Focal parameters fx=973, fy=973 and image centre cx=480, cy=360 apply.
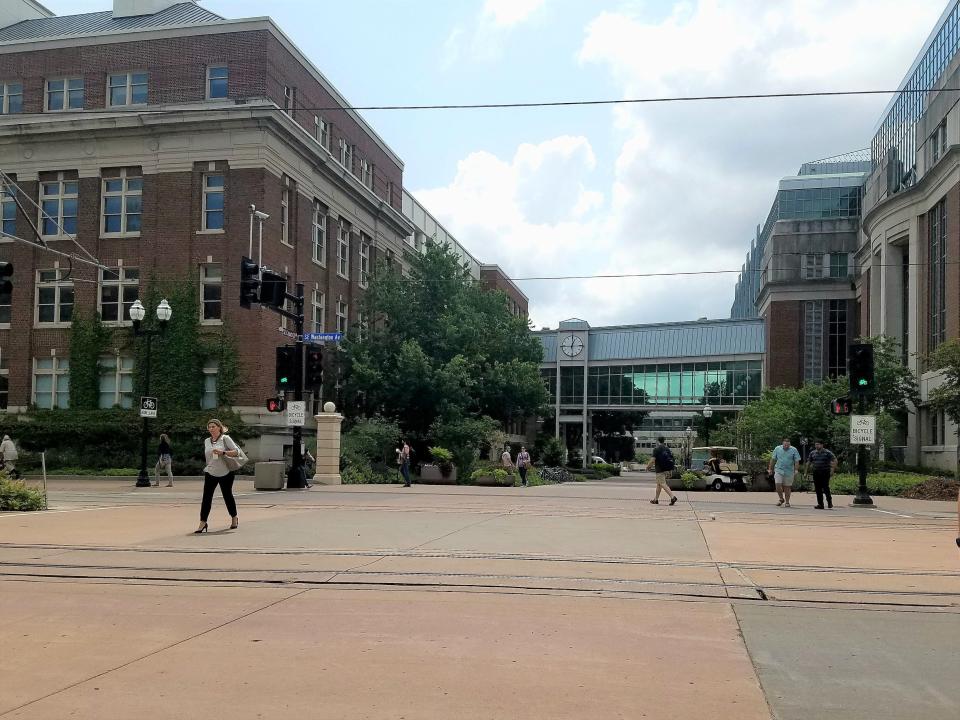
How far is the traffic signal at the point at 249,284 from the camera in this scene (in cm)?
2448

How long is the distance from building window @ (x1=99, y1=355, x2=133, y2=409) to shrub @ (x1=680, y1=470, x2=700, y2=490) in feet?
76.5

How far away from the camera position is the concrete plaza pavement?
18.7 feet

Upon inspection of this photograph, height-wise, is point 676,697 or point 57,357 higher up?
point 57,357

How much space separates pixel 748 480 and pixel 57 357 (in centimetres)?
2998

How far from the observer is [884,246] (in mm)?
57031

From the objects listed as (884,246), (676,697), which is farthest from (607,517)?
(884,246)

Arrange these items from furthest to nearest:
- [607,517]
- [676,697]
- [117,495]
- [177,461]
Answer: [177,461] → [117,495] → [607,517] → [676,697]

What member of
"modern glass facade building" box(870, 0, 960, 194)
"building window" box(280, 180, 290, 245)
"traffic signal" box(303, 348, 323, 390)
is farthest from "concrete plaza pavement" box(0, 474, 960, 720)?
"modern glass facade building" box(870, 0, 960, 194)

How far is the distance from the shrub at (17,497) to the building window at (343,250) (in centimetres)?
3173

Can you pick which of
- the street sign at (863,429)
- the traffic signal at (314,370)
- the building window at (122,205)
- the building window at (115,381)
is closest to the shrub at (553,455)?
the building window at (115,381)

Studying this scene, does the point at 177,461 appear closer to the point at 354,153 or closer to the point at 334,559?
the point at 354,153

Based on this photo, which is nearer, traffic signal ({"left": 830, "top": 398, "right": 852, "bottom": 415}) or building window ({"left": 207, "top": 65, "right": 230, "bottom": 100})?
traffic signal ({"left": 830, "top": 398, "right": 852, "bottom": 415})

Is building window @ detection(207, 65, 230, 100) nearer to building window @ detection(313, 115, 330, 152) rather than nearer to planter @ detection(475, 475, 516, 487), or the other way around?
building window @ detection(313, 115, 330, 152)

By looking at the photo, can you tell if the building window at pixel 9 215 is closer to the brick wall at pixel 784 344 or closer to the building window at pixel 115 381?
the building window at pixel 115 381
